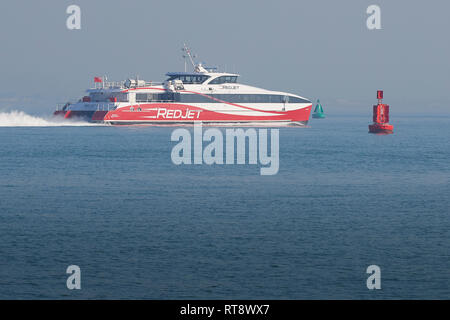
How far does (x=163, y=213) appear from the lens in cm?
3066

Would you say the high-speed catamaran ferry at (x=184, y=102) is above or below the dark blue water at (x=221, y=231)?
above

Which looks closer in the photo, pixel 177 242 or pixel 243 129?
pixel 177 242

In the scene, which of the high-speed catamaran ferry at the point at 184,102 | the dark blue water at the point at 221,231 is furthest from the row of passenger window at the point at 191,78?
the dark blue water at the point at 221,231

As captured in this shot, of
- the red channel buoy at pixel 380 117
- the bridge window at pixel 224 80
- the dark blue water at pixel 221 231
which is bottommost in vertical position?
the dark blue water at pixel 221 231

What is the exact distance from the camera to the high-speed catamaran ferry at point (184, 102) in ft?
285

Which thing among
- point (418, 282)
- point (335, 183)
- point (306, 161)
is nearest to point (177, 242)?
point (418, 282)

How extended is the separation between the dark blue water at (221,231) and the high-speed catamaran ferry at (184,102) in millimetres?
36256

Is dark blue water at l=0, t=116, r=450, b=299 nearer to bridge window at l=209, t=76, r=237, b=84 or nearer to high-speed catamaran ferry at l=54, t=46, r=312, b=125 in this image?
high-speed catamaran ferry at l=54, t=46, r=312, b=125

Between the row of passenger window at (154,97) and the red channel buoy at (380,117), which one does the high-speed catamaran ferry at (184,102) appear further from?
the red channel buoy at (380,117)


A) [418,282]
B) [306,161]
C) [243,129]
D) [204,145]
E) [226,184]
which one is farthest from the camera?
[243,129]

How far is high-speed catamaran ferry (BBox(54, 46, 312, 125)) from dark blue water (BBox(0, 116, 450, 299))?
36256mm

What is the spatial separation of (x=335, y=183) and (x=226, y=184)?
6.95 metres
